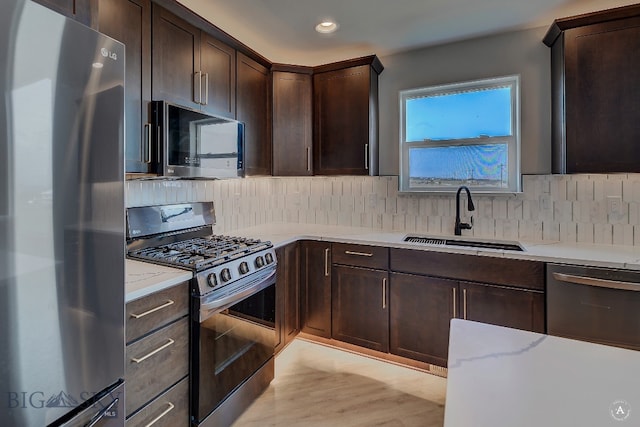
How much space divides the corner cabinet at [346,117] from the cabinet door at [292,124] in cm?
7

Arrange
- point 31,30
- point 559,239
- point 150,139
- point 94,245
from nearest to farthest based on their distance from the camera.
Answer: point 31,30, point 94,245, point 150,139, point 559,239

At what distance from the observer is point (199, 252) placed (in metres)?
1.80

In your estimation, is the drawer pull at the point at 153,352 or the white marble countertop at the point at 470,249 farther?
the white marble countertop at the point at 470,249

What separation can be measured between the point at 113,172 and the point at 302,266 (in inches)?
72.0

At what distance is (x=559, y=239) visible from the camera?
2387mm

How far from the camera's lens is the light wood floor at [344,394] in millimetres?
1865

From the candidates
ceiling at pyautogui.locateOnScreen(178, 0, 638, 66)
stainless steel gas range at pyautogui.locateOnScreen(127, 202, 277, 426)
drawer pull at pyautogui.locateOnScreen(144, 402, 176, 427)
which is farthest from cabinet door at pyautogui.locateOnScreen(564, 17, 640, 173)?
drawer pull at pyautogui.locateOnScreen(144, 402, 176, 427)

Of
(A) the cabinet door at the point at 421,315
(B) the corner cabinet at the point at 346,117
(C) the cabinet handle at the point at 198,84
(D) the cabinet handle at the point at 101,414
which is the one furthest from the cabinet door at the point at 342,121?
(D) the cabinet handle at the point at 101,414

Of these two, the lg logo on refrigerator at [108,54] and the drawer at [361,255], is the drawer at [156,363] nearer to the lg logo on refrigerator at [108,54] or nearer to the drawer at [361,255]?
the lg logo on refrigerator at [108,54]

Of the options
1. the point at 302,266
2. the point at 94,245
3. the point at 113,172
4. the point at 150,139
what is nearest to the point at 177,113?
the point at 150,139

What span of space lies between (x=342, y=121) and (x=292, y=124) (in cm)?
46

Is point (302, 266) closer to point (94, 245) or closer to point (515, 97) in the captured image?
point (94, 245)

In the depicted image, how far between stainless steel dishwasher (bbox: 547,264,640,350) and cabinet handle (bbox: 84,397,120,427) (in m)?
2.23

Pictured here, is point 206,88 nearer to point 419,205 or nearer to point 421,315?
point 419,205
